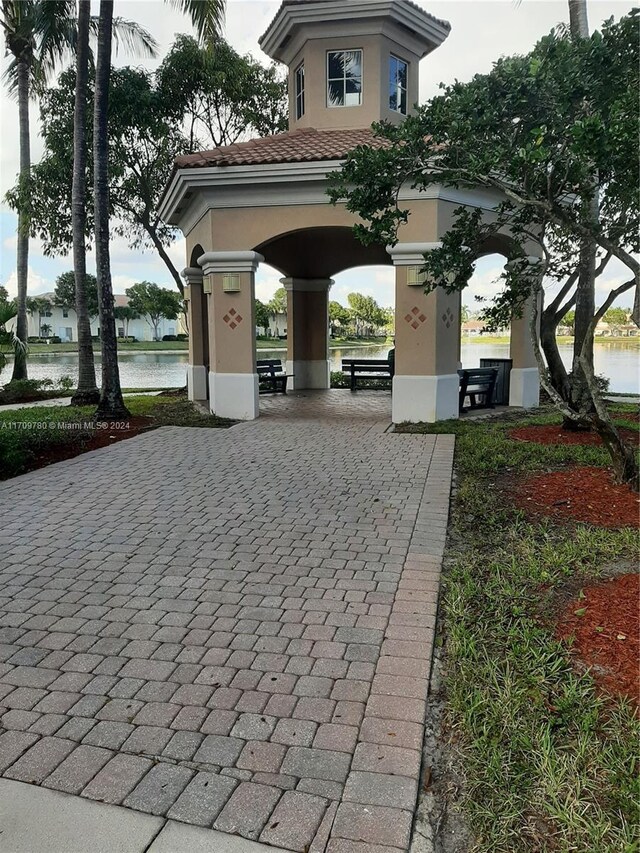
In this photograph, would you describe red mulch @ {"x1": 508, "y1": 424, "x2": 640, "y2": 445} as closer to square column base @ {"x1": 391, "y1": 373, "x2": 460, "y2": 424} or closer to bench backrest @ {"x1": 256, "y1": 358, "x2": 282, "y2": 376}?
square column base @ {"x1": 391, "y1": 373, "x2": 460, "y2": 424}

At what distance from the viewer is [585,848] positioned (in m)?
2.04

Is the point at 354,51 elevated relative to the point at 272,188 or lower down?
elevated

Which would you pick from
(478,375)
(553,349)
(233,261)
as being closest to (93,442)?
(233,261)

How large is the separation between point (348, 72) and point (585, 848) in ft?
50.8

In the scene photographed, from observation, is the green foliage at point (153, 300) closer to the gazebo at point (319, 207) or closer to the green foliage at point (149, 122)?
the green foliage at point (149, 122)

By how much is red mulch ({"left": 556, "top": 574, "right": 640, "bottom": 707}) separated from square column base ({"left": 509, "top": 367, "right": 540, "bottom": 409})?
10.3m

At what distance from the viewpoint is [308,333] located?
59.7 ft

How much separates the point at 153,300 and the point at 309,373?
194ft

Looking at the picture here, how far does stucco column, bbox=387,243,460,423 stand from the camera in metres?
11.1

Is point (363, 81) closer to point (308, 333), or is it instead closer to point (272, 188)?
point (272, 188)

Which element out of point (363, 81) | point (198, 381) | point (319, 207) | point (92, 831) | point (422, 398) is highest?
point (363, 81)

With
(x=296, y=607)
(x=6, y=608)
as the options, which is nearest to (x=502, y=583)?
(x=296, y=607)

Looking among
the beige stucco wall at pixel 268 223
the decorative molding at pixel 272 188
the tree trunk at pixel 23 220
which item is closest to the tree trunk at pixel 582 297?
the decorative molding at pixel 272 188

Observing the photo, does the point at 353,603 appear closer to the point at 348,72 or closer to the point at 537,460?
the point at 537,460
